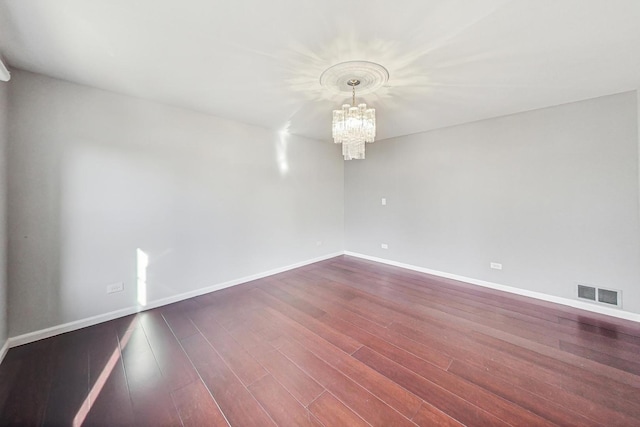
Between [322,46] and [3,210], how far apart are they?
9.79 feet

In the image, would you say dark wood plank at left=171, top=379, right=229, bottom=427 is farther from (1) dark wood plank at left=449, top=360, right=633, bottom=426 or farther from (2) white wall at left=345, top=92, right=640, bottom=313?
(2) white wall at left=345, top=92, right=640, bottom=313

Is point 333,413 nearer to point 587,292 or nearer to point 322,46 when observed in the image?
point 322,46

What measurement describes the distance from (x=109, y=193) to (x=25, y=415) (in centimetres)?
187

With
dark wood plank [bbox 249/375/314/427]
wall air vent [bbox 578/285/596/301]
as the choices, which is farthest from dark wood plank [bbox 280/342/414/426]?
wall air vent [bbox 578/285/596/301]

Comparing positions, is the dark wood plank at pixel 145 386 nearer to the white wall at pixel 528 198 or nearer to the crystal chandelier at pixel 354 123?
the crystal chandelier at pixel 354 123

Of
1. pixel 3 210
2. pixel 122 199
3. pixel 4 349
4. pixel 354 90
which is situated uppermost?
pixel 354 90

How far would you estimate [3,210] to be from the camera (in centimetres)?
200

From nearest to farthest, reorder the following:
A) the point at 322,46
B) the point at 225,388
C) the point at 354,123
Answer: the point at 225,388 < the point at 322,46 < the point at 354,123

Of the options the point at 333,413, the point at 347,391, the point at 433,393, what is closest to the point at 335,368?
the point at 347,391

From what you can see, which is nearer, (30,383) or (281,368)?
(30,383)

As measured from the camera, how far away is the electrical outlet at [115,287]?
2.56 meters

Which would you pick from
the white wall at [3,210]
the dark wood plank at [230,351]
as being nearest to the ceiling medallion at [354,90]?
the dark wood plank at [230,351]

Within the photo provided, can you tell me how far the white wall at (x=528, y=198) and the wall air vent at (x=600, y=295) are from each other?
0.23 ft

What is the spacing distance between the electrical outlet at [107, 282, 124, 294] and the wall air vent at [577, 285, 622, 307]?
5.30 metres
